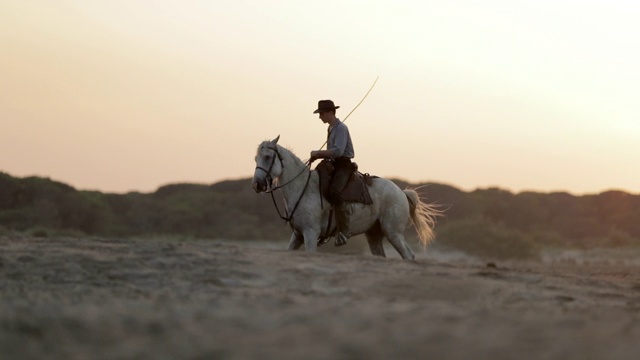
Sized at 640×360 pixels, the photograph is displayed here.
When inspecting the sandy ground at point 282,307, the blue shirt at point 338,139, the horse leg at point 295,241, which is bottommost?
the sandy ground at point 282,307

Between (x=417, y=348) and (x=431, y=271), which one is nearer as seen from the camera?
(x=417, y=348)

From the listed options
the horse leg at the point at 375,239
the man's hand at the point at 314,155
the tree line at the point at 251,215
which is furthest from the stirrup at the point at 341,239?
the tree line at the point at 251,215

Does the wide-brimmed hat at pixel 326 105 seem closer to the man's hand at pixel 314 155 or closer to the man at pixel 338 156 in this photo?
the man at pixel 338 156

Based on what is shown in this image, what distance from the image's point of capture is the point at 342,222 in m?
17.5

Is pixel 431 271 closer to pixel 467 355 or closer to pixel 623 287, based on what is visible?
pixel 623 287

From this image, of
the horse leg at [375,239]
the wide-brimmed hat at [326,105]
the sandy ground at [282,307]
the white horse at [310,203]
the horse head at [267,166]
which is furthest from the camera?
the horse leg at [375,239]

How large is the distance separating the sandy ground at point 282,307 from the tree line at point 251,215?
22046 millimetres

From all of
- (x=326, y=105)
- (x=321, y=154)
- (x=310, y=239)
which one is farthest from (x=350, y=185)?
(x=326, y=105)

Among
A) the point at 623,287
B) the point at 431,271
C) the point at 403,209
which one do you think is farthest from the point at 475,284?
the point at 403,209

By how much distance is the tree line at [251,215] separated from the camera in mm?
43312

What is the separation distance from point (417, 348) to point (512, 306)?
3.84 m

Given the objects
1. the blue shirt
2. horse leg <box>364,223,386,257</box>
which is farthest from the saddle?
horse leg <box>364,223,386,257</box>

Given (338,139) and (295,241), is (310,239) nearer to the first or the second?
(295,241)

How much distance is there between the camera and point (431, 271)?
1328 cm
